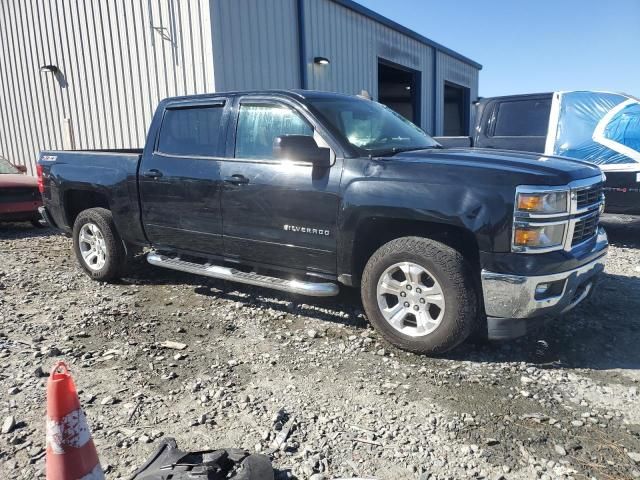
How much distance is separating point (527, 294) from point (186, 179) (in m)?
3.11

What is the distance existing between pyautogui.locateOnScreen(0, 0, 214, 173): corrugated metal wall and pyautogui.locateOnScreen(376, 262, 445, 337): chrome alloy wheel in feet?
20.5

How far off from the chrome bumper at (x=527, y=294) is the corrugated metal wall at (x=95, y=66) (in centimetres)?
683

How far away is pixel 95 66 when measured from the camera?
10.4 m

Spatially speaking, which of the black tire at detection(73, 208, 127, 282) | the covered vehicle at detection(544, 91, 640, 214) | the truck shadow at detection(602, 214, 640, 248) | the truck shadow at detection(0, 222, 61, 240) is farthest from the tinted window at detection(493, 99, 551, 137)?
the truck shadow at detection(0, 222, 61, 240)

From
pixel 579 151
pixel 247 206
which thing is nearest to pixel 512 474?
pixel 247 206

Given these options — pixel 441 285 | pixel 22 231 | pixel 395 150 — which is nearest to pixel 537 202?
pixel 441 285

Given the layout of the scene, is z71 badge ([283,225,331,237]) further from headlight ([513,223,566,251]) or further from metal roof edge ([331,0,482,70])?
metal roof edge ([331,0,482,70])

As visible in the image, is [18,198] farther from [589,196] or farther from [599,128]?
[599,128]

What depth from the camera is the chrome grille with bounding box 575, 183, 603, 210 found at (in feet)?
11.3

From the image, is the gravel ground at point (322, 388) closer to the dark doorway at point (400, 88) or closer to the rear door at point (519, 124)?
the rear door at point (519, 124)

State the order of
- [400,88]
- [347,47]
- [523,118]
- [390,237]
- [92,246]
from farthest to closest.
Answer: [400,88], [347,47], [523,118], [92,246], [390,237]

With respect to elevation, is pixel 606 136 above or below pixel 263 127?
below

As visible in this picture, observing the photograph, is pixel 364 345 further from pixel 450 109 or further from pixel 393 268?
pixel 450 109

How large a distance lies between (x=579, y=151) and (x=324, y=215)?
15.8 feet
